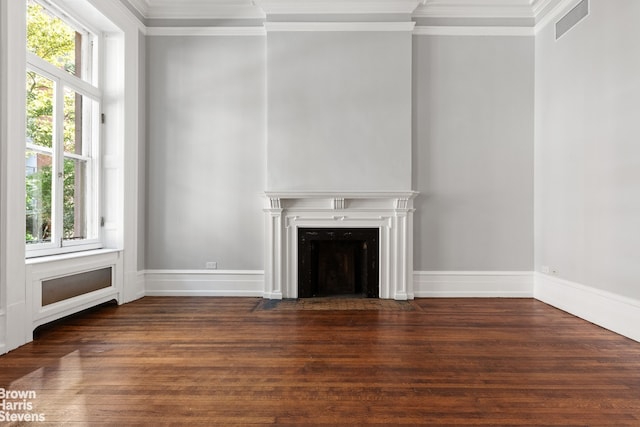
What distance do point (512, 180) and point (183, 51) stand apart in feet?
14.7

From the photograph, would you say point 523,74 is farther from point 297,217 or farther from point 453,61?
point 297,217

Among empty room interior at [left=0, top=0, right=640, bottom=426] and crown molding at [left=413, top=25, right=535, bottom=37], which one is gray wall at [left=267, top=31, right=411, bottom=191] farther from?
crown molding at [left=413, top=25, right=535, bottom=37]

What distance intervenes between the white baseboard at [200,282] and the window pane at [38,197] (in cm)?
140

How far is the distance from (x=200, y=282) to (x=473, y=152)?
3.84 metres

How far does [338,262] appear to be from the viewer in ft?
15.8

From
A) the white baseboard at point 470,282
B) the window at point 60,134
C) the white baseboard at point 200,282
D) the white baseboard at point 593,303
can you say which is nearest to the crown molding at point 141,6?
the window at point 60,134

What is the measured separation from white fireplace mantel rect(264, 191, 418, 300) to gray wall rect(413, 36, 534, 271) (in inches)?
10.9

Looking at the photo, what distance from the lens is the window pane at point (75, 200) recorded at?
3.90m

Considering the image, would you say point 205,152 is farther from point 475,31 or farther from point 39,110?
point 475,31

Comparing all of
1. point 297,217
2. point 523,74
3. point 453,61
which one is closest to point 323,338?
point 297,217

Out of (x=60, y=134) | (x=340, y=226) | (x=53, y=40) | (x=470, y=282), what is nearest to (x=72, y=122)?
(x=60, y=134)

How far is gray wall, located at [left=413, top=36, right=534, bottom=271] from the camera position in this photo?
4.70 meters

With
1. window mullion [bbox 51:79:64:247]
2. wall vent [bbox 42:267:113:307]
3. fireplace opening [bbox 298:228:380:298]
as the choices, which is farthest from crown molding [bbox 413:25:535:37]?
wall vent [bbox 42:267:113:307]

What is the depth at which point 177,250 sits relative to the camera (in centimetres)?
479
